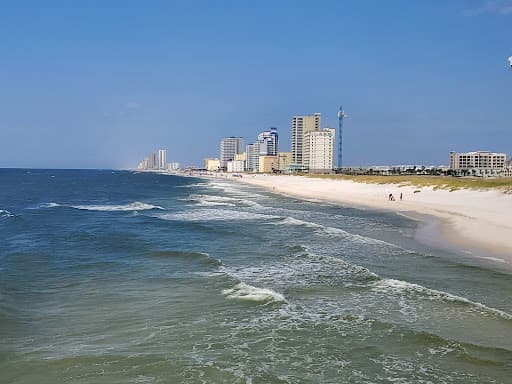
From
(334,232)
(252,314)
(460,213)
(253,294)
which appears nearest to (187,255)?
(253,294)

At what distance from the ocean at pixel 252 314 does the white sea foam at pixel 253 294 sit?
0.20ft

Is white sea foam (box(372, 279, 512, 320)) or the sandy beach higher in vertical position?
the sandy beach

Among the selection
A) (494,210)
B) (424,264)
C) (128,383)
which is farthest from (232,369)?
(494,210)

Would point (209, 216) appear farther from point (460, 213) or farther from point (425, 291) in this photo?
point (425, 291)

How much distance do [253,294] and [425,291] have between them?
535cm

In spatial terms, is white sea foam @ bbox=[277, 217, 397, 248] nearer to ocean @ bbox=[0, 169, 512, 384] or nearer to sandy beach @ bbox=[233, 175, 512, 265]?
ocean @ bbox=[0, 169, 512, 384]

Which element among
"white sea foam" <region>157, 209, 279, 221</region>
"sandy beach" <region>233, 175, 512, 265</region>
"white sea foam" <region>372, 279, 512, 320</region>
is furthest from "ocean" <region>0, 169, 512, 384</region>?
"white sea foam" <region>157, 209, 279, 221</region>

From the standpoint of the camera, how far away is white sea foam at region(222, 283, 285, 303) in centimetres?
1447

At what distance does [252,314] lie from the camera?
13.1 metres

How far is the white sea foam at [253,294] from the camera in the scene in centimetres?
1447

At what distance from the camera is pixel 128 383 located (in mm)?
8906

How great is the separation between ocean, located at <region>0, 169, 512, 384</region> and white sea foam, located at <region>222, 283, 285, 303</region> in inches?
2.4

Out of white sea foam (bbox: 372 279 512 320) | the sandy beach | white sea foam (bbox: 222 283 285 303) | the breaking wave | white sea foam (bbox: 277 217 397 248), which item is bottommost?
the breaking wave

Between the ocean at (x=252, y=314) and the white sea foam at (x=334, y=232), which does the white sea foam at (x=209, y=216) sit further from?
the ocean at (x=252, y=314)
